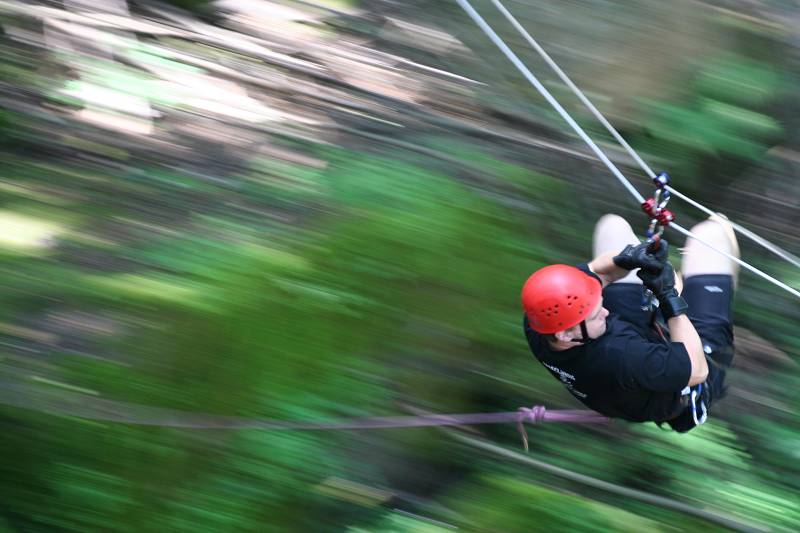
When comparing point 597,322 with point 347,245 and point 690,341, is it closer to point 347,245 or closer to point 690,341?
point 690,341

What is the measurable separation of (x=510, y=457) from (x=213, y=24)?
9.87 feet

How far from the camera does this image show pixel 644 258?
2859 mm

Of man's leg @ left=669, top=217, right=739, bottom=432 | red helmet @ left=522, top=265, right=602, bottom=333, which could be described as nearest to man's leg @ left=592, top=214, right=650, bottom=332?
man's leg @ left=669, top=217, right=739, bottom=432

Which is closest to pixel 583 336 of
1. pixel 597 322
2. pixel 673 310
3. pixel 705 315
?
pixel 597 322

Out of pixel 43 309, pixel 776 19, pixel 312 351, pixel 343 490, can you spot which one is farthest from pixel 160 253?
pixel 776 19

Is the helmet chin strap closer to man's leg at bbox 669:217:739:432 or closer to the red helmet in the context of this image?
the red helmet

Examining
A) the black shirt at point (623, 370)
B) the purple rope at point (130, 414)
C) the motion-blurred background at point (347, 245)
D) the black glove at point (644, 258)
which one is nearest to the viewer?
the black glove at point (644, 258)

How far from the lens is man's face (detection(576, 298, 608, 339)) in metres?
3.05

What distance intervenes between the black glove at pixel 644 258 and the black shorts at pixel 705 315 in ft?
1.61

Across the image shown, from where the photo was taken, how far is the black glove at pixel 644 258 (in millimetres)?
2857

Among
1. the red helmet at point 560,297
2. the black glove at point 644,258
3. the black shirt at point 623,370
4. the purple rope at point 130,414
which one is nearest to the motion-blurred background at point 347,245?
the purple rope at point 130,414

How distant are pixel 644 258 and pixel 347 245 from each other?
1333 mm

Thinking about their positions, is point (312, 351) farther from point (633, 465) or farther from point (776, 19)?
point (776, 19)

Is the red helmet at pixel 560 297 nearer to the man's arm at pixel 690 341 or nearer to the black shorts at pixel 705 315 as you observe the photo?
the man's arm at pixel 690 341
